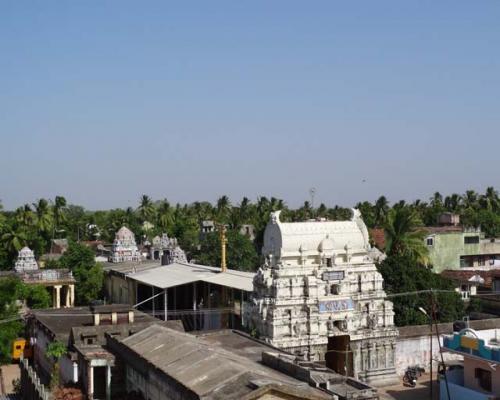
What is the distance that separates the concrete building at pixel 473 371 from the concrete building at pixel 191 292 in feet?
40.1

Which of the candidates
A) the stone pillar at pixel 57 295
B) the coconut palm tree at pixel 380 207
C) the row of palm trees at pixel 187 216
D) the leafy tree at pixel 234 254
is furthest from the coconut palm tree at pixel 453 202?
the stone pillar at pixel 57 295

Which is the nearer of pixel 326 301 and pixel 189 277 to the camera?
pixel 326 301

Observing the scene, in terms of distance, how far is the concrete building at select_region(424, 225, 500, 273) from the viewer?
6981cm

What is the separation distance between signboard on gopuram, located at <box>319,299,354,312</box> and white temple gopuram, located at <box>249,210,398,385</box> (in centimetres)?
3

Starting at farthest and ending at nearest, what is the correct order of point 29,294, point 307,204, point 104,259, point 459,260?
1. point 307,204
2. point 104,259
3. point 459,260
4. point 29,294

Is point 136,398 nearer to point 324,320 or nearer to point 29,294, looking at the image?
point 324,320

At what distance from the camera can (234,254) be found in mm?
68562

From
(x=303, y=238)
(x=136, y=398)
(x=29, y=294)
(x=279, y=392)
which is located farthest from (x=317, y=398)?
(x=29, y=294)

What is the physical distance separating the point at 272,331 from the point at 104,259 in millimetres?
44613

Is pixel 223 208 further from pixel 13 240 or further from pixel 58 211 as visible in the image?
pixel 13 240

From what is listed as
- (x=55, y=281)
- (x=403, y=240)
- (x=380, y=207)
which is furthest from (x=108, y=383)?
(x=380, y=207)

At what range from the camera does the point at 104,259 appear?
7700 cm

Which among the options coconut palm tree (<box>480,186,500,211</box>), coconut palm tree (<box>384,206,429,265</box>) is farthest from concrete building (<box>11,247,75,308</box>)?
coconut palm tree (<box>480,186,500,211</box>)

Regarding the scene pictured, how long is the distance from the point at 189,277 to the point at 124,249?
25518mm
